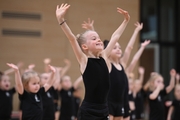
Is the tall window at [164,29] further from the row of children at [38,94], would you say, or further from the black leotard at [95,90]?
the black leotard at [95,90]

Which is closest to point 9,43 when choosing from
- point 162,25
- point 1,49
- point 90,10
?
point 1,49

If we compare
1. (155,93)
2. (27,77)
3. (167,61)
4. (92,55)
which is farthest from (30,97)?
(167,61)

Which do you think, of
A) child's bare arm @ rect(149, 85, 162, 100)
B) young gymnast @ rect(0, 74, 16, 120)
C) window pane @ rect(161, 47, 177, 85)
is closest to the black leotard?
child's bare arm @ rect(149, 85, 162, 100)

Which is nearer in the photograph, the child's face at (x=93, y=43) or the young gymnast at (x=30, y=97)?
the child's face at (x=93, y=43)

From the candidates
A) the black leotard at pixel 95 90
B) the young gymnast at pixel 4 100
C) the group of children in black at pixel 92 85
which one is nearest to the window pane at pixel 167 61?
the group of children in black at pixel 92 85

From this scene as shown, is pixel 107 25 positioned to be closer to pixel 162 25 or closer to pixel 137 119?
pixel 162 25

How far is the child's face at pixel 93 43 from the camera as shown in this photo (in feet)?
12.0

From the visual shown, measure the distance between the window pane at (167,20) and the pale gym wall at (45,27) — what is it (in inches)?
57.8

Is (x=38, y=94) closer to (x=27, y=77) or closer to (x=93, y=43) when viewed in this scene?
(x=27, y=77)

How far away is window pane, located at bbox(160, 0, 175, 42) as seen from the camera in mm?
11812

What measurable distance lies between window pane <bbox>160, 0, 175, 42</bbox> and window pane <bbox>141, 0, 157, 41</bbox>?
27 cm

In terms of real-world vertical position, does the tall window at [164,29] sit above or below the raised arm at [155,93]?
above

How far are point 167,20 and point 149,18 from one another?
2.35 ft

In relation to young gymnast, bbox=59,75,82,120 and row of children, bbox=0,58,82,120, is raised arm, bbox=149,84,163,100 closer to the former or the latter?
row of children, bbox=0,58,82,120
